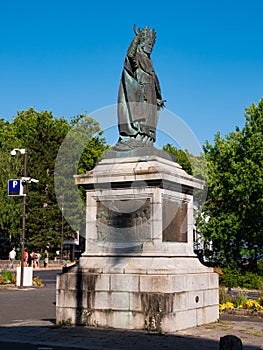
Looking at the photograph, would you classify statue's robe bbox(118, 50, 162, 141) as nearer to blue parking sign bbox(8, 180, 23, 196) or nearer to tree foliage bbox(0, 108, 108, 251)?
blue parking sign bbox(8, 180, 23, 196)

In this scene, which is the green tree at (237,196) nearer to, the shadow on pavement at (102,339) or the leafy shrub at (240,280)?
the leafy shrub at (240,280)

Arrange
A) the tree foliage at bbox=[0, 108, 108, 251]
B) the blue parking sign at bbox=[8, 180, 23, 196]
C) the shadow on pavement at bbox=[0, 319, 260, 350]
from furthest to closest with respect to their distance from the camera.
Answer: the tree foliage at bbox=[0, 108, 108, 251] → the blue parking sign at bbox=[8, 180, 23, 196] → the shadow on pavement at bbox=[0, 319, 260, 350]

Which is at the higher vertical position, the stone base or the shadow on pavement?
the stone base

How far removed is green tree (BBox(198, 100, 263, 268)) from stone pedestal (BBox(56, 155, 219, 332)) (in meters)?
19.4

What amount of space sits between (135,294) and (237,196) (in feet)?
72.4

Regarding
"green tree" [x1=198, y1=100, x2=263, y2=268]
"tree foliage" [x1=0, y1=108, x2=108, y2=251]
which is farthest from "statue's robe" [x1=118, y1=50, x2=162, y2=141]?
"tree foliage" [x1=0, y1=108, x2=108, y2=251]

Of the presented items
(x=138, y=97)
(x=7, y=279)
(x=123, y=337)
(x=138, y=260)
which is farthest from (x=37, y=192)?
(x=123, y=337)

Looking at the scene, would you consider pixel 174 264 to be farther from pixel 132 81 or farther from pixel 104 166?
pixel 132 81

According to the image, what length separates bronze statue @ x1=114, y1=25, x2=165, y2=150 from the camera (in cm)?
1295

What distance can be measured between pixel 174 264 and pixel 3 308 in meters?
7.98

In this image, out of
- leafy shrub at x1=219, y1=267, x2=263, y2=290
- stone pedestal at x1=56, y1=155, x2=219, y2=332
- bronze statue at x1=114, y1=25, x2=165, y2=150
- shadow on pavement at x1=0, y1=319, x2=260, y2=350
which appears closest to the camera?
shadow on pavement at x1=0, y1=319, x2=260, y2=350

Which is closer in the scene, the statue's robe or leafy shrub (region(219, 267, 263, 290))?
the statue's robe

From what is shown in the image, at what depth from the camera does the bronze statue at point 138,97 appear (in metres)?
12.9

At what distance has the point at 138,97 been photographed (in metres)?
13.1
